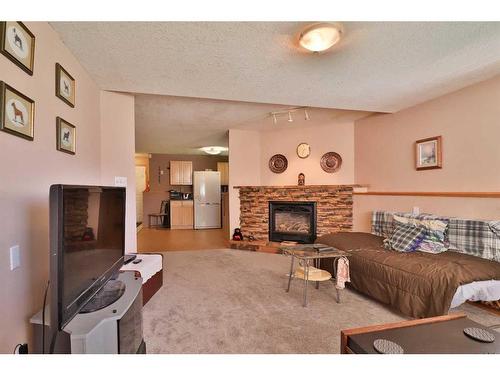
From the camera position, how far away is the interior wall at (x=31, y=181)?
126 centimetres

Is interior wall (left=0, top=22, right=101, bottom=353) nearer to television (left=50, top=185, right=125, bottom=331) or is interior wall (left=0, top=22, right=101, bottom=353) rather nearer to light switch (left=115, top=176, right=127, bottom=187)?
television (left=50, top=185, right=125, bottom=331)

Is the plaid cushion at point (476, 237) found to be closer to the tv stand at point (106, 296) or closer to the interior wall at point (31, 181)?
the tv stand at point (106, 296)

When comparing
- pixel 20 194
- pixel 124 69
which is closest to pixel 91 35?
pixel 124 69

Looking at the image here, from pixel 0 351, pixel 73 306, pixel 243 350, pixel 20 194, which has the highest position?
pixel 20 194

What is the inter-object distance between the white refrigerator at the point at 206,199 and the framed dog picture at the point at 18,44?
5.89m

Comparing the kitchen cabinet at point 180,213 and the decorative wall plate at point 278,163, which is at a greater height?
the decorative wall plate at point 278,163

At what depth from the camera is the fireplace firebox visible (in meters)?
4.72

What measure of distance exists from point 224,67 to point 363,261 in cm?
228

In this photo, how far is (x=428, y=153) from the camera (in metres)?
3.33

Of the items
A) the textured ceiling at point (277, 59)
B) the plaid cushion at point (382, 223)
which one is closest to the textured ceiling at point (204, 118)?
the textured ceiling at point (277, 59)

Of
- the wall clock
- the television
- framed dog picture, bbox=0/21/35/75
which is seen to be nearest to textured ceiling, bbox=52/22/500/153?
framed dog picture, bbox=0/21/35/75
